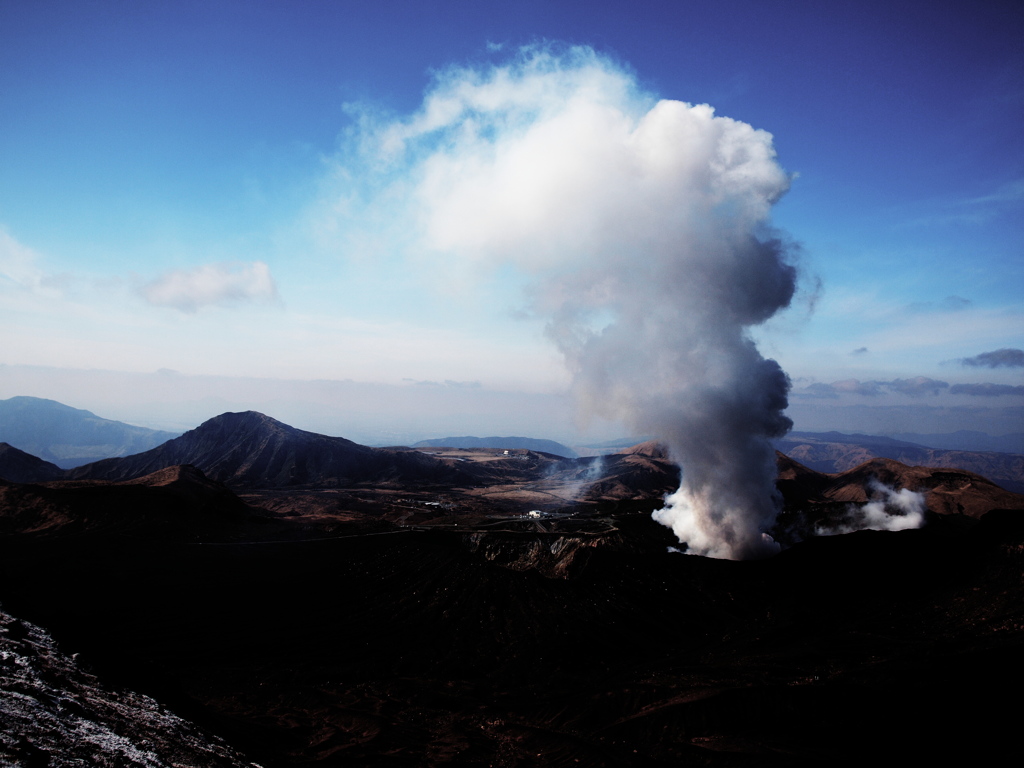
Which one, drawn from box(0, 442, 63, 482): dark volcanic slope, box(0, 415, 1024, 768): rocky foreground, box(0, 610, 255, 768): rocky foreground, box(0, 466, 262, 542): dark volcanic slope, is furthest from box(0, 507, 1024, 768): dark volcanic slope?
box(0, 442, 63, 482): dark volcanic slope

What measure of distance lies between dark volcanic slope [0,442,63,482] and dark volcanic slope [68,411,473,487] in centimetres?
573

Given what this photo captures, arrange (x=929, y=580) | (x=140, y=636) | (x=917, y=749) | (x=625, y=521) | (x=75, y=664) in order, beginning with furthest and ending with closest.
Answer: (x=625, y=521), (x=929, y=580), (x=140, y=636), (x=917, y=749), (x=75, y=664)

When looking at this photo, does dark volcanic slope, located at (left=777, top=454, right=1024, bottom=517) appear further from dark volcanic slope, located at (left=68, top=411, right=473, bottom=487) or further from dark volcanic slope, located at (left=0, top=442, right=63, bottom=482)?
dark volcanic slope, located at (left=0, top=442, right=63, bottom=482)

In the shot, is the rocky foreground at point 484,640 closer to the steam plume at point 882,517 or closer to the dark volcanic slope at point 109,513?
the dark volcanic slope at point 109,513

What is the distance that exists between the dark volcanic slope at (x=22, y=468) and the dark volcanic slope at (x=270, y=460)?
573 cm

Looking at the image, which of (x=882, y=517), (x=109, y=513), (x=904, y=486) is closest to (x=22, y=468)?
(x=109, y=513)

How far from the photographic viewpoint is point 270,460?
141 metres

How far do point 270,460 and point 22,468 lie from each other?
56.0m

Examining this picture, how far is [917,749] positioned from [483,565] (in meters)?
39.2

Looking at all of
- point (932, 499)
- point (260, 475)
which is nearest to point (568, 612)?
point (932, 499)

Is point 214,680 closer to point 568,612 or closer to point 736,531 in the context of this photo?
point 568,612

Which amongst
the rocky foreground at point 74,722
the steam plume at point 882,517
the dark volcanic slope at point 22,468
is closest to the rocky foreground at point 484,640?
the rocky foreground at point 74,722

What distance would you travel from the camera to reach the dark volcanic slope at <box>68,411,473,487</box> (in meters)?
134

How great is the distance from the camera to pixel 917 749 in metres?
20.2
